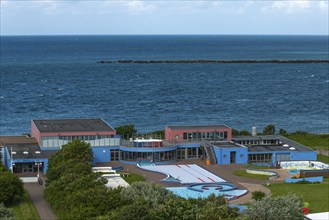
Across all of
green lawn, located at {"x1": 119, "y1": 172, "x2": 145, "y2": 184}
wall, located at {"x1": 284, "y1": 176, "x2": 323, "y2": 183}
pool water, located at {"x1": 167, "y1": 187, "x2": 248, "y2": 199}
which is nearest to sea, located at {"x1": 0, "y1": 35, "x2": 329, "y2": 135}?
green lawn, located at {"x1": 119, "y1": 172, "x2": 145, "y2": 184}

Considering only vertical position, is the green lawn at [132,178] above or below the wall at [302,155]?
below

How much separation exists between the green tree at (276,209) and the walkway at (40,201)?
512 inches

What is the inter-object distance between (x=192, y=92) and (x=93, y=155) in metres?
80.5

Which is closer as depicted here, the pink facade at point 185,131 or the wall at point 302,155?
the wall at point 302,155

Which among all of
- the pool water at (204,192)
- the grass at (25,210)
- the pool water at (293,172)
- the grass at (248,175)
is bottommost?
the grass at (25,210)

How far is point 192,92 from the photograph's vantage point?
142625mm

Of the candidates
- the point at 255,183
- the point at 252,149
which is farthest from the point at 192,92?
the point at 255,183

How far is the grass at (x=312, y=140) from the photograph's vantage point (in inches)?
3027

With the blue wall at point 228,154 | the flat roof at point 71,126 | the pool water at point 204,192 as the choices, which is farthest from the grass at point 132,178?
the flat roof at point 71,126

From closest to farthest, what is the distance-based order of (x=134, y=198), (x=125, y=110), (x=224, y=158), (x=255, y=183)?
(x=134, y=198) → (x=255, y=183) → (x=224, y=158) → (x=125, y=110)

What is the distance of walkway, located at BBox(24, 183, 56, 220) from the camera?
46903mm

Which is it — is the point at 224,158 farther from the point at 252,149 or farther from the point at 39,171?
the point at 39,171

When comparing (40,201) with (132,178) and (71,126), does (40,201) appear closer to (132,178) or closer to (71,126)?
(132,178)

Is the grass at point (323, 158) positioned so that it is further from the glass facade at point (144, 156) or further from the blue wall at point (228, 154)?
the glass facade at point (144, 156)
